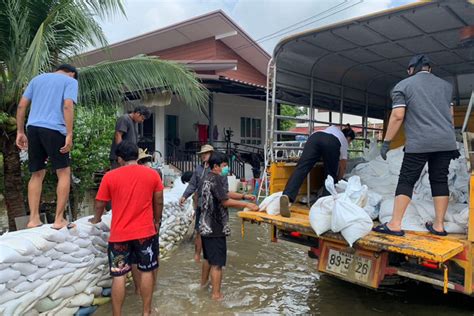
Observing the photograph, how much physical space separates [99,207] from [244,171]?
10.1 metres

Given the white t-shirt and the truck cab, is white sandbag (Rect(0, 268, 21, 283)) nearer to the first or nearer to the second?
the truck cab

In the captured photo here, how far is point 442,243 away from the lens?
9.71 feet

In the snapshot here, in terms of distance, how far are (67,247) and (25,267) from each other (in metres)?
0.55

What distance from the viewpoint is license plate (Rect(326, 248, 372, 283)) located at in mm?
3246

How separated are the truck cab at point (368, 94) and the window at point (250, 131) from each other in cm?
944

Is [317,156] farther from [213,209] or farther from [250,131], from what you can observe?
[250,131]

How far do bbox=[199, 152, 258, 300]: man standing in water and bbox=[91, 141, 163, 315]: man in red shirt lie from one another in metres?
0.62

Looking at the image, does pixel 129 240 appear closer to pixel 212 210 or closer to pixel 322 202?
pixel 212 210

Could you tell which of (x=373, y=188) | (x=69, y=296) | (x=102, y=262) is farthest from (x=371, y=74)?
(x=69, y=296)

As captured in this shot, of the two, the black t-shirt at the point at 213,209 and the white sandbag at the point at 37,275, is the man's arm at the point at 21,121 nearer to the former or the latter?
the white sandbag at the point at 37,275

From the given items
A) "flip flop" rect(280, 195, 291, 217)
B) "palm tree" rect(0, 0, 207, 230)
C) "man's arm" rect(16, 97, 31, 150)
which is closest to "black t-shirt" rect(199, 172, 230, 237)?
"flip flop" rect(280, 195, 291, 217)

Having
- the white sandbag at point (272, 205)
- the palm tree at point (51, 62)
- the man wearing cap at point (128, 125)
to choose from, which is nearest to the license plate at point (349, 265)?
the white sandbag at point (272, 205)

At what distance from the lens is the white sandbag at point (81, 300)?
344 cm

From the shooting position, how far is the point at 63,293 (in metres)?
3.32
